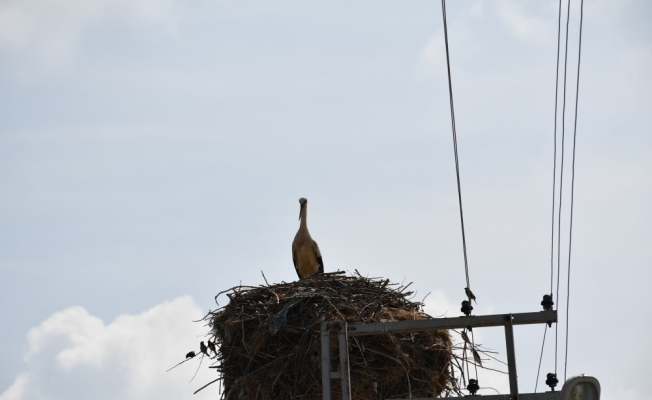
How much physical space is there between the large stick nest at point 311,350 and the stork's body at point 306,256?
3.87m

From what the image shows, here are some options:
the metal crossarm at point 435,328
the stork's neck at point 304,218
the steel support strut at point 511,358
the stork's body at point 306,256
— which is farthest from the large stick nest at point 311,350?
the stork's neck at point 304,218

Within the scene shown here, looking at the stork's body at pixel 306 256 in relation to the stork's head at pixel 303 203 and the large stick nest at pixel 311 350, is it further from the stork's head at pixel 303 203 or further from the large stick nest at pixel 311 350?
the large stick nest at pixel 311 350

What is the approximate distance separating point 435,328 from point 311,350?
2.26 m

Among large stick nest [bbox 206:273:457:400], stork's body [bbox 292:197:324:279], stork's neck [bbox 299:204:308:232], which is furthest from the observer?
stork's neck [bbox 299:204:308:232]

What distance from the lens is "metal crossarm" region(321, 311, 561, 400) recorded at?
6.38 metres

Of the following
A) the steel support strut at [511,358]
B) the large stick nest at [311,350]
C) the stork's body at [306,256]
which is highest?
the stork's body at [306,256]

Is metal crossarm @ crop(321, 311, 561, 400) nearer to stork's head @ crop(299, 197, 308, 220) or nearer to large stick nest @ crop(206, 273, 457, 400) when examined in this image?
large stick nest @ crop(206, 273, 457, 400)

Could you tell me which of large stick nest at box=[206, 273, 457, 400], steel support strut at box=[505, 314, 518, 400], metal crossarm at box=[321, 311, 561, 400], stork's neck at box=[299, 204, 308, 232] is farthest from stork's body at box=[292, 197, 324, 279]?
steel support strut at box=[505, 314, 518, 400]

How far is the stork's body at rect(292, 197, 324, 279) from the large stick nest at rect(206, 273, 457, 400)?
3.87 metres

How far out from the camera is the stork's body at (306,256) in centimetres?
1361

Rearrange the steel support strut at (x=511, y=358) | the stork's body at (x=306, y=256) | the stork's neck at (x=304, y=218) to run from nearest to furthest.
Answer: the steel support strut at (x=511, y=358)
the stork's body at (x=306, y=256)
the stork's neck at (x=304, y=218)

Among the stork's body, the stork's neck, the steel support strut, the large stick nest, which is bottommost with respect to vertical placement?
the steel support strut

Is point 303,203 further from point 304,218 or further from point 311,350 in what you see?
point 311,350

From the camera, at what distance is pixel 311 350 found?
8672 millimetres
